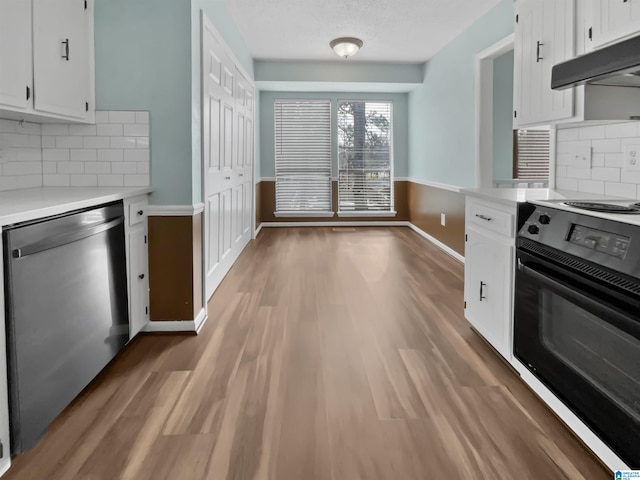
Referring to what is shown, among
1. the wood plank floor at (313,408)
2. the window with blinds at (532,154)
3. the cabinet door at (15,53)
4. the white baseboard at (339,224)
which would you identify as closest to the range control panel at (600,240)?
the wood plank floor at (313,408)

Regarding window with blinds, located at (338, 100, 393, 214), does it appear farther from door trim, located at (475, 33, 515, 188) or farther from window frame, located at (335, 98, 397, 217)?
door trim, located at (475, 33, 515, 188)

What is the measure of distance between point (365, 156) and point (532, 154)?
10.3ft

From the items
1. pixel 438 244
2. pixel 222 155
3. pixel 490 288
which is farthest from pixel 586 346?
pixel 438 244

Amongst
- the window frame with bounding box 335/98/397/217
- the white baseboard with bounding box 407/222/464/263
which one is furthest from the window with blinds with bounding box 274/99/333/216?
the white baseboard with bounding box 407/222/464/263

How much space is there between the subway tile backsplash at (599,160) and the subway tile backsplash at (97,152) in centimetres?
246

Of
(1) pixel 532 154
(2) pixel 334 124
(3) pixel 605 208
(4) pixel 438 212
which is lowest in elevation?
(4) pixel 438 212

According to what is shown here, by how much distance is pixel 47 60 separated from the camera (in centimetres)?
234

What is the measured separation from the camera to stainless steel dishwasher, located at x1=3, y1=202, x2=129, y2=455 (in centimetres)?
163

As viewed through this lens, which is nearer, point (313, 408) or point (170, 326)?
point (313, 408)

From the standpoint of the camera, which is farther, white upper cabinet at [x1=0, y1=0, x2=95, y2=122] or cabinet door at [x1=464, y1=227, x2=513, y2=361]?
cabinet door at [x1=464, y1=227, x2=513, y2=361]

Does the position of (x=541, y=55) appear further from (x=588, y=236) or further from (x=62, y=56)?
(x=62, y=56)

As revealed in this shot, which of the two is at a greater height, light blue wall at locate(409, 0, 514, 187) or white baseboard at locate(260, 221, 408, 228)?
light blue wall at locate(409, 0, 514, 187)

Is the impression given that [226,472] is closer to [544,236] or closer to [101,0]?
[544,236]

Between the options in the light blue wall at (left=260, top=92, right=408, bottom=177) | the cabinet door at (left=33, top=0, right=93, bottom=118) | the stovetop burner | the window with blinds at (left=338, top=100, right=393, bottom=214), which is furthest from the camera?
the window with blinds at (left=338, top=100, right=393, bottom=214)
